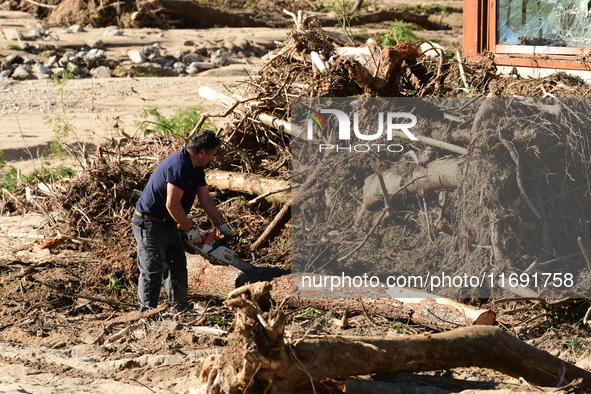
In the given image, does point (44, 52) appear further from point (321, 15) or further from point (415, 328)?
point (415, 328)

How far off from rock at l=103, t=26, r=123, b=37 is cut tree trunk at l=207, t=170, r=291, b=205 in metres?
11.5

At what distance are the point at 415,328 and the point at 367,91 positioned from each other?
3.02 meters

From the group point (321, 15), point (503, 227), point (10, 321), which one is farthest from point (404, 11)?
point (10, 321)

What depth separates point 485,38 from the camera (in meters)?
9.38

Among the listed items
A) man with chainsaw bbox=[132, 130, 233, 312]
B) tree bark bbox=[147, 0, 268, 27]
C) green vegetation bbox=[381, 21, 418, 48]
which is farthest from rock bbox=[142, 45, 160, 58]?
man with chainsaw bbox=[132, 130, 233, 312]

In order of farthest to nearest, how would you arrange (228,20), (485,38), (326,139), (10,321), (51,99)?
(228,20), (51,99), (485,38), (326,139), (10,321)

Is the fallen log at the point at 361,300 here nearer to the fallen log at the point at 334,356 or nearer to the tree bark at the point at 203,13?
the fallen log at the point at 334,356

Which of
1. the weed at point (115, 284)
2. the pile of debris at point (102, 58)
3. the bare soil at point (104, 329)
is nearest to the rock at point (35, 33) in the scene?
the pile of debris at point (102, 58)

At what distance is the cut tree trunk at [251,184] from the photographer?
25.4 ft

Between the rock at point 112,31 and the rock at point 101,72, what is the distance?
2.56 metres

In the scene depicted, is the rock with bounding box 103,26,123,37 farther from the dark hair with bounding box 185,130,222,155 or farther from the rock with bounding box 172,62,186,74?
the dark hair with bounding box 185,130,222,155

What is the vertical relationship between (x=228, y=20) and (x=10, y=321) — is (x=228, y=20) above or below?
above

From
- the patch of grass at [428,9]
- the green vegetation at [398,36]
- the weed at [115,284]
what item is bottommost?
the weed at [115,284]

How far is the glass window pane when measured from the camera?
838cm
